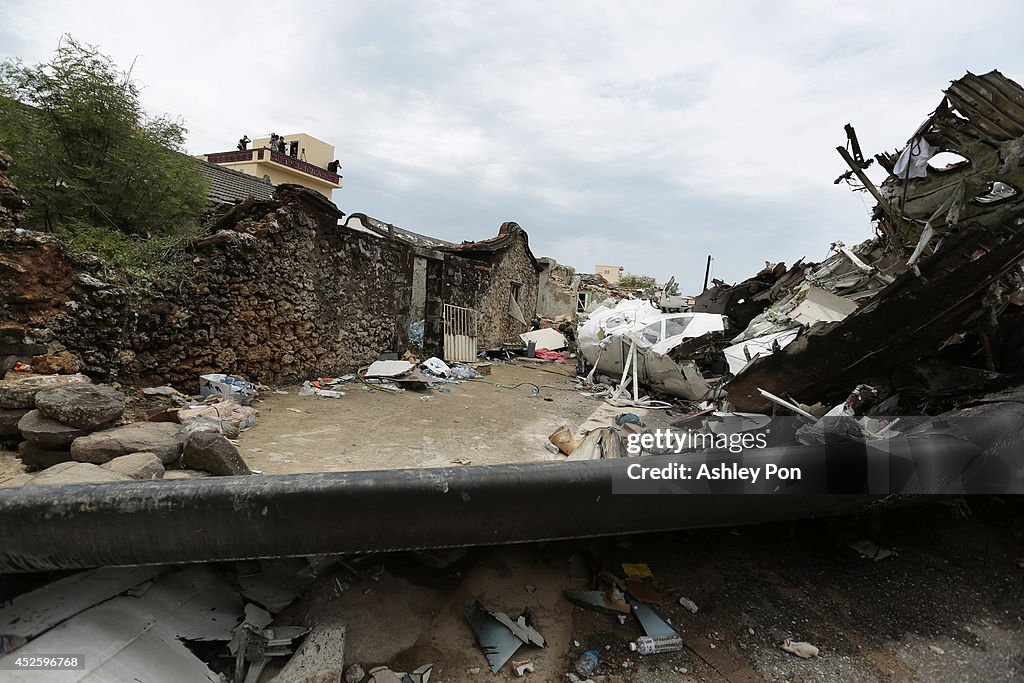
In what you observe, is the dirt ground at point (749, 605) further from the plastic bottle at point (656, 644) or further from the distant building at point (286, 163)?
the distant building at point (286, 163)

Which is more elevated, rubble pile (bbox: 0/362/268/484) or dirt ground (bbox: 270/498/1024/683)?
rubble pile (bbox: 0/362/268/484)

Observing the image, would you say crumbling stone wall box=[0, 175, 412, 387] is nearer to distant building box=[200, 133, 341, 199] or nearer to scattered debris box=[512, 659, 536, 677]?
scattered debris box=[512, 659, 536, 677]

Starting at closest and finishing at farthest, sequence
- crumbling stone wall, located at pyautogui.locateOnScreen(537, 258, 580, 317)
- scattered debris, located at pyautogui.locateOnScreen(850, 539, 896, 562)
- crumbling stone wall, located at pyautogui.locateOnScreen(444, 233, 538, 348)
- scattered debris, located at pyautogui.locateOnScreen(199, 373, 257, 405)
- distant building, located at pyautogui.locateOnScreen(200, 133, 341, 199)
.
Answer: scattered debris, located at pyautogui.locateOnScreen(850, 539, 896, 562), scattered debris, located at pyautogui.locateOnScreen(199, 373, 257, 405), crumbling stone wall, located at pyautogui.locateOnScreen(444, 233, 538, 348), crumbling stone wall, located at pyautogui.locateOnScreen(537, 258, 580, 317), distant building, located at pyautogui.locateOnScreen(200, 133, 341, 199)

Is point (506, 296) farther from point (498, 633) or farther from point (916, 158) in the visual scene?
point (498, 633)

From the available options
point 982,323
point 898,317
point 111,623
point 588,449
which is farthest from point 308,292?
point 982,323

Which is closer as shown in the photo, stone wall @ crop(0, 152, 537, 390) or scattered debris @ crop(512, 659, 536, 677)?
scattered debris @ crop(512, 659, 536, 677)

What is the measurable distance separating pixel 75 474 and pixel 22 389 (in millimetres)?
1857

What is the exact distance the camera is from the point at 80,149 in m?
6.54

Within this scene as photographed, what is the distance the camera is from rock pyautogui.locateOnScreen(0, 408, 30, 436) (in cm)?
373

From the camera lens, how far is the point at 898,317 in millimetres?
4188

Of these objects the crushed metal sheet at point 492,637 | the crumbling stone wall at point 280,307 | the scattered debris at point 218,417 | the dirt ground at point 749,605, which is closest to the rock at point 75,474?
the scattered debris at point 218,417

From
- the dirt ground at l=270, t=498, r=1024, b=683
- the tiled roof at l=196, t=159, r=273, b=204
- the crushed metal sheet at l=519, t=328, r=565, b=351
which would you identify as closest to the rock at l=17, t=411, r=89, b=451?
the dirt ground at l=270, t=498, r=1024, b=683

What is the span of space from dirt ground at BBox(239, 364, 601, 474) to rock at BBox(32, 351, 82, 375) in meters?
1.71
